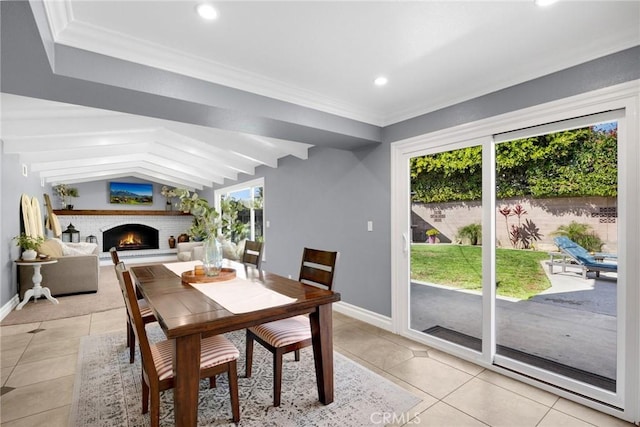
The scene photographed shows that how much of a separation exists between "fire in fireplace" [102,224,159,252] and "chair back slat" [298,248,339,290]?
8.82 meters

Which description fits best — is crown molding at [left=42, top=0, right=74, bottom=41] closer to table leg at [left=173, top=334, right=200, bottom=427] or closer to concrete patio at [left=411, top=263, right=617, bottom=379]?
table leg at [left=173, top=334, right=200, bottom=427]

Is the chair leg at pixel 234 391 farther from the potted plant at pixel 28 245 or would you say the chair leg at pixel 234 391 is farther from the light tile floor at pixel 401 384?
the potted plant at pixel 28 245

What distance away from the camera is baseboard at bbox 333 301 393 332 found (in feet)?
10.9

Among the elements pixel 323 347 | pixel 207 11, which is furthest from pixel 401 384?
pixel 207 11

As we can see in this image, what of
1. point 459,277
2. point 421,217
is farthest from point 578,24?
point 459,277

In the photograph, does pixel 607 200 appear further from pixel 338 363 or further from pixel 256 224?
pixel 256 224

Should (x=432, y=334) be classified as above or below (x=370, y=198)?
below

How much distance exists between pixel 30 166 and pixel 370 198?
18.5 ft

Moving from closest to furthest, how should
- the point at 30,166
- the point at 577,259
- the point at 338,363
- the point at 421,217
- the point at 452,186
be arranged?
the point at 577,259, the point at 338,363, the point at 452,186, the point at 421,217, the point at 30,166

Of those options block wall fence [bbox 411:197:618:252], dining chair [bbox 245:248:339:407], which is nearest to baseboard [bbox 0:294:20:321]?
dining chair [bbox 245:248:339:407]

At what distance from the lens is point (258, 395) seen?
207 centimetres

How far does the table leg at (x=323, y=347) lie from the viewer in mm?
1917

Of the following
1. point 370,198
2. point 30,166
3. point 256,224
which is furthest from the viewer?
point 256,224

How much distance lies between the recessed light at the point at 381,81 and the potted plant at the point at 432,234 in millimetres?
1484
